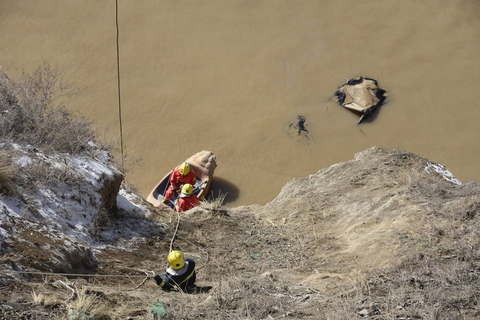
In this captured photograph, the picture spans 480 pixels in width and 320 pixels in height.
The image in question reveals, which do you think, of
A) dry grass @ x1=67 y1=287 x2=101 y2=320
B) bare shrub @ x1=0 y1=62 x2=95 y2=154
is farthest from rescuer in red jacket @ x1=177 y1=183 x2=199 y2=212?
dry grass @ x1=67 y1=287 x2=101 y2=320

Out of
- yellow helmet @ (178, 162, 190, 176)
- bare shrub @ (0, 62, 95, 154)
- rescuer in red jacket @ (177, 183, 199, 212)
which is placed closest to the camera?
bare shrub @ (0, 62, 95, 154)

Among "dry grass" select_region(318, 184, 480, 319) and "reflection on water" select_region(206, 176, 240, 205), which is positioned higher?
"dry grass" select_region(318, 184, 480, 319)

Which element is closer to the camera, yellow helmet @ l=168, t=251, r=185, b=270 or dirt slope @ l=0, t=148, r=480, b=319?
dirt slope @ l=0, t=148, r=480, b=319

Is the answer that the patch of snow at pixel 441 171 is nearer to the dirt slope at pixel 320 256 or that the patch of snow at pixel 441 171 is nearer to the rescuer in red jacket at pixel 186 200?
the dirt slope at pixel 320 256

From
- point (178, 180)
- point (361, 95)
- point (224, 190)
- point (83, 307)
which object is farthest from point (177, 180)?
point (83, 307)

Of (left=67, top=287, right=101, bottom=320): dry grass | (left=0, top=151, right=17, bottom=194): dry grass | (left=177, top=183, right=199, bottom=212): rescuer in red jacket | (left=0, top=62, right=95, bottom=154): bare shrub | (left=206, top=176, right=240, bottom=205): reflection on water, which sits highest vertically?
(left=0, top=62, right=95, bottom=154): bare shrub

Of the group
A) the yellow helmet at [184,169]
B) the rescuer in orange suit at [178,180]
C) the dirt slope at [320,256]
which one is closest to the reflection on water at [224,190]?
the rescuer in orange suit at [178,180]

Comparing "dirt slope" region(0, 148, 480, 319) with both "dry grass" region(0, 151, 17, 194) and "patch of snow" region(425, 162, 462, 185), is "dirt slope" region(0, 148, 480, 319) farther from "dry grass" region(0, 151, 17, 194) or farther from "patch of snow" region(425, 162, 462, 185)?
"dry grass" region(0, 151, 17, 194)

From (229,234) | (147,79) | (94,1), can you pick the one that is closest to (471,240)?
(229,234)
